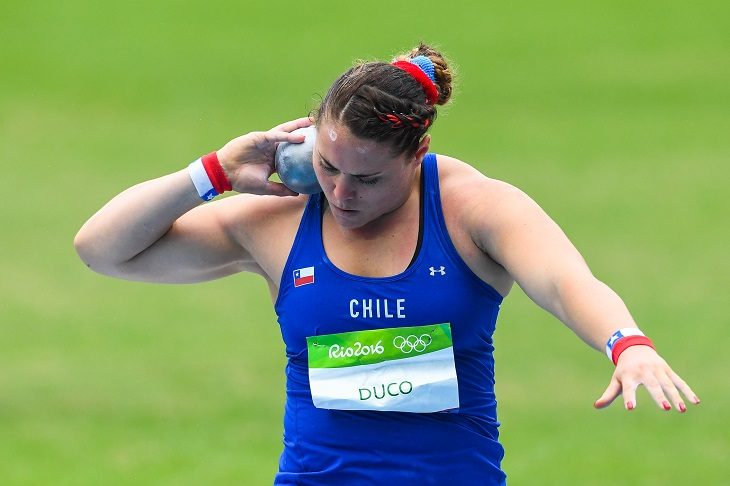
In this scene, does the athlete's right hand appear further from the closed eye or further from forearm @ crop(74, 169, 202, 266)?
the closed eye

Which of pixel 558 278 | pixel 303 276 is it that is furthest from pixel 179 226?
pixel 558 278

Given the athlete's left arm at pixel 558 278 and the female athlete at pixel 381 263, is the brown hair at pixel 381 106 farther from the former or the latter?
the athlete's left arm at pixel 558 278

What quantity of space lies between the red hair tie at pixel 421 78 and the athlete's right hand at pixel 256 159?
13.3 inches

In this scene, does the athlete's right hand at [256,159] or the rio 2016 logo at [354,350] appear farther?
the athlete's right hand at [256,159]

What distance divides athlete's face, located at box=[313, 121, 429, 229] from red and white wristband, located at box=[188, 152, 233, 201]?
0.37 meters

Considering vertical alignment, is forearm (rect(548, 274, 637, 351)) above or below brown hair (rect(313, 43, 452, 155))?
below

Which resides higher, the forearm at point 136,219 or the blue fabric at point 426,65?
the blue fabric at point 426,65

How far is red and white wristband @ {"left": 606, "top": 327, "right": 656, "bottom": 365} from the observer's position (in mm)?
3188

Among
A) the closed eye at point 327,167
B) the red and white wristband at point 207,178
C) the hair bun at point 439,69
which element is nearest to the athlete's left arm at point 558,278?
the hair bun at point 439,69

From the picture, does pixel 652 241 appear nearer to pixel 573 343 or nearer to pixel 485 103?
pixel 573 343

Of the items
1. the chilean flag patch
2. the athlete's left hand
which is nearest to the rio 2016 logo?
the chilean flag patch

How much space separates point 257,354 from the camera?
9.50m

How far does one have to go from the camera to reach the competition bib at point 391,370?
382 cm

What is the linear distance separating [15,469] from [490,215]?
15.7 ft
